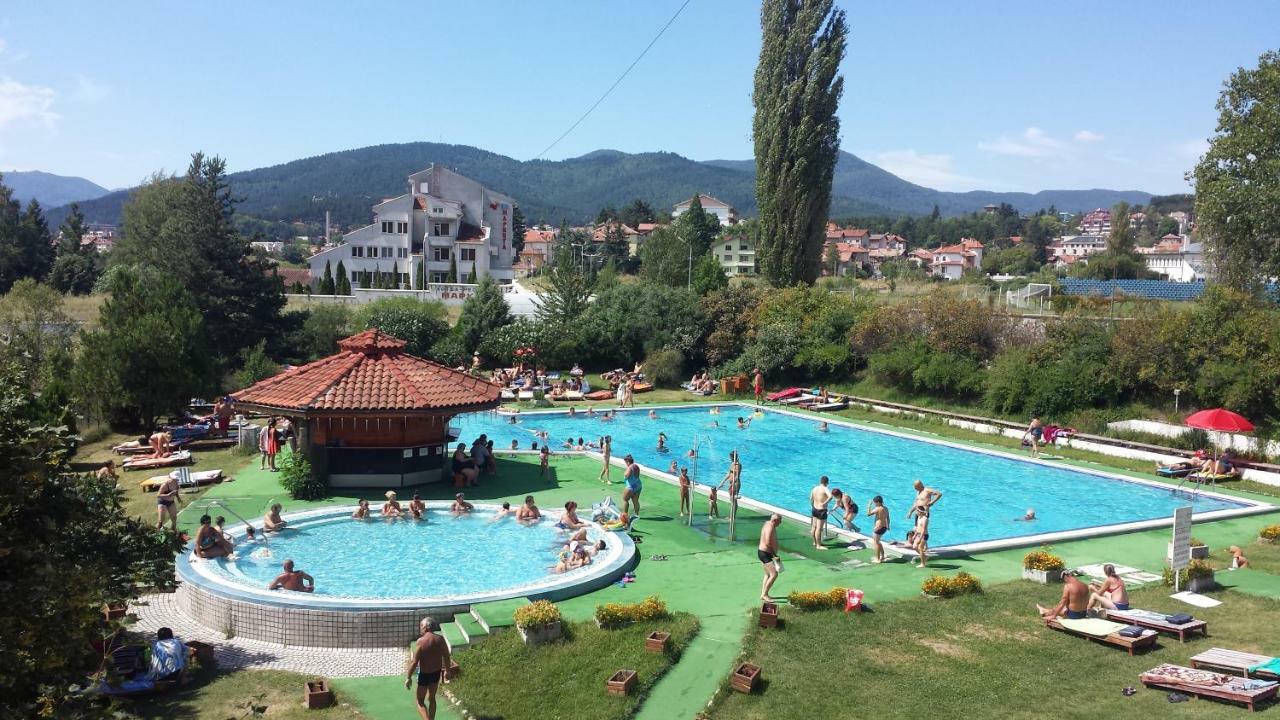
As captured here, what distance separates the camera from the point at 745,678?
10742 millimetres

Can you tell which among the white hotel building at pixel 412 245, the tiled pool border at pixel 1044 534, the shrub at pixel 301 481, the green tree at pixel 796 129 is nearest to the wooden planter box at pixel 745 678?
the tiled pool border at pixel 1044 534

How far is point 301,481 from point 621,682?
455 inches

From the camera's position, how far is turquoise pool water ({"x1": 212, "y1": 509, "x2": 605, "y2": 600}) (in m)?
14.7

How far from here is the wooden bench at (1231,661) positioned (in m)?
10.5

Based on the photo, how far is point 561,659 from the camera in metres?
11.6

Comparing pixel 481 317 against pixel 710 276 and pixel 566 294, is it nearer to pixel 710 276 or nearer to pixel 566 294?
pixel 566 294

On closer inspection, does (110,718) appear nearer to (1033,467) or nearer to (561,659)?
(561,659)

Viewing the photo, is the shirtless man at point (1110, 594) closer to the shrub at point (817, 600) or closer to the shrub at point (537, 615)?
the shrub at point (817, 600)

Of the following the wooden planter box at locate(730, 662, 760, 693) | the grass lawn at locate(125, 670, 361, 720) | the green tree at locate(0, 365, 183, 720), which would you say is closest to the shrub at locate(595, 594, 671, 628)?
the wooden planter box at locate(730, 662, 760, 693)

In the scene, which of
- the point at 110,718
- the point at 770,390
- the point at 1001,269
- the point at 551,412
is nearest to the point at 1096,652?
the point at 110,718

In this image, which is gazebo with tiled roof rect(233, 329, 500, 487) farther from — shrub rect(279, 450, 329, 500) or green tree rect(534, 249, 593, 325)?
green tree rect(534, 249, 593, 325)

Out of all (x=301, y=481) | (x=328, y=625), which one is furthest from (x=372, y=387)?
(x=328, y=625)

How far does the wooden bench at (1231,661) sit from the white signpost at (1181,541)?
2.63 metres

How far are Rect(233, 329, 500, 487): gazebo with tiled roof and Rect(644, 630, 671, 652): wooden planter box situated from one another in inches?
384
